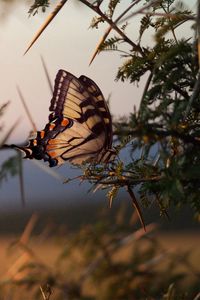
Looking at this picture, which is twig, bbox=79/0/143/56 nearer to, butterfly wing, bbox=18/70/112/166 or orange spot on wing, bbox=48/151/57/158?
butterfly wing, bbox=18/70/112/166

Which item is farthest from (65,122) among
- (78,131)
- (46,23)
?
(46,23)

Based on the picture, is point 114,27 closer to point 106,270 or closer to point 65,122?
point 65,122

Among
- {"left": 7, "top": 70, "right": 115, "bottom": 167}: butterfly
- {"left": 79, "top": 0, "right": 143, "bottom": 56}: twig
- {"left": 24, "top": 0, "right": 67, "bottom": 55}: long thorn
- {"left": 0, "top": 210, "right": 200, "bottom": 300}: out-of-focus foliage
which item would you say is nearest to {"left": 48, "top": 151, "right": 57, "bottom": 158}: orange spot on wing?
{"left": 7, "top": 70, "right": 115, "bottom": 167}: butterfly

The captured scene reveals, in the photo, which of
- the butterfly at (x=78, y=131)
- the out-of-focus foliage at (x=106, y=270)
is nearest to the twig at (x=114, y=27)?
the butterfly at (x=78, y=131)

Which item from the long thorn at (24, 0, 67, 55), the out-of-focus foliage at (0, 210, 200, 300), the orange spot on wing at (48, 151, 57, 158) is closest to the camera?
the out-of-focus foliage at (0, 210, 200, 300)

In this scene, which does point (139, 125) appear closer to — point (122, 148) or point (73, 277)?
point (73, 277)

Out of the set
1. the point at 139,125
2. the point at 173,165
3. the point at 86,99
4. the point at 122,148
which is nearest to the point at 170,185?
the point at 173,165

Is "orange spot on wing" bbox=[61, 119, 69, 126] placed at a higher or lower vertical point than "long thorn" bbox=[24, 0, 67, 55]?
lower

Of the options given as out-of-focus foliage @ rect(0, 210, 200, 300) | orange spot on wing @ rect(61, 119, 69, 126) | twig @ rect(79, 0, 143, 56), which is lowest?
out-of-focus foliage @ rect(0, 210, 200, 300)

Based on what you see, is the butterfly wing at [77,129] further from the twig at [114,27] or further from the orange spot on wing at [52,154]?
the twig at [114,27]
